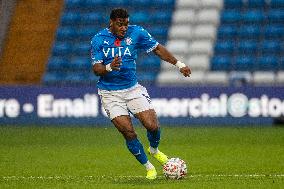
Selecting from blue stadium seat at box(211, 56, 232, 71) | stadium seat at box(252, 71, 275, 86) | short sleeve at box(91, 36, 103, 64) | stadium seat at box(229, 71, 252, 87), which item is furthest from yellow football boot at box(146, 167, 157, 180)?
blue stadium seat at box(211, 56, 232, 71)

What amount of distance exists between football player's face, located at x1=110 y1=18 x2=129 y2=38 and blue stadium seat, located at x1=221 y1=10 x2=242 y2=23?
16069 millimetres

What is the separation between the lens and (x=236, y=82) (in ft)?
76.5

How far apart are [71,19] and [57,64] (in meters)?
1.91

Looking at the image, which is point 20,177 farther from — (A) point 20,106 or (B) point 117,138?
(A) point 20,106

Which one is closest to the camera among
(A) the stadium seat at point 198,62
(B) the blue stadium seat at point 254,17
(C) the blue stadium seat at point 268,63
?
(C) the blue stadium seat at point 268,63

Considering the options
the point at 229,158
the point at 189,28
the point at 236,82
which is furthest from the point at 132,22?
the point at 229,158

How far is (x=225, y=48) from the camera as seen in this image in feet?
→ 87.3

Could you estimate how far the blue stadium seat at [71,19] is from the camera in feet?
93.4

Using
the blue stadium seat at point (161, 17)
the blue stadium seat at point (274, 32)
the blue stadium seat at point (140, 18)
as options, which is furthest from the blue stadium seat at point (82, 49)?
the blue stadium seat at point (274, 32)

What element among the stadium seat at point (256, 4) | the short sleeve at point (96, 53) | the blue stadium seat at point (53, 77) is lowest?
the blue stadium seat at point (53, 77)

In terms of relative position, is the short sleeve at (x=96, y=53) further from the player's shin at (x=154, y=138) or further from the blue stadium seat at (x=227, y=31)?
the blue stadium seat at (x=227, y=31)

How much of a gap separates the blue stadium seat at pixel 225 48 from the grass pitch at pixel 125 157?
17.8ft

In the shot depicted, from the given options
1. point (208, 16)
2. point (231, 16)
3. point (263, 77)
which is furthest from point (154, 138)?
point (208, 16)

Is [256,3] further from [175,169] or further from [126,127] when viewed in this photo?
[175,169]
